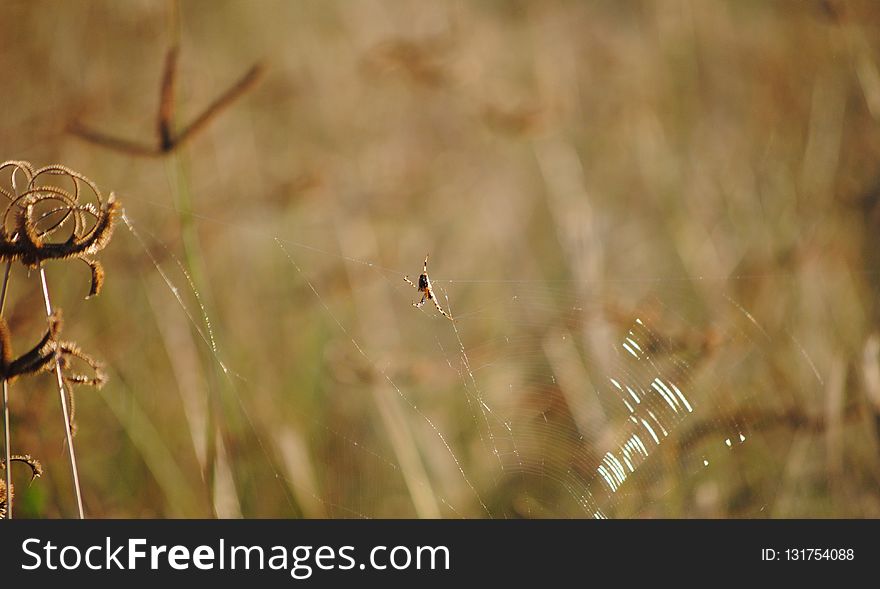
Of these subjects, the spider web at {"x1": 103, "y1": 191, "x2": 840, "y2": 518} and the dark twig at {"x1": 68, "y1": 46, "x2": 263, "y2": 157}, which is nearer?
the dark twig at {"x1": 68, "y1": 46, "x2": 263, "y2": 157}

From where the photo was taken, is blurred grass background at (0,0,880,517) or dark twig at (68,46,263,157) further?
blurred grass background at (0,0,880,517)

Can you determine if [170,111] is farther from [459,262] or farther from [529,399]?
[459,262]

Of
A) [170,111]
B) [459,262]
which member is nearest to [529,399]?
[459,262]

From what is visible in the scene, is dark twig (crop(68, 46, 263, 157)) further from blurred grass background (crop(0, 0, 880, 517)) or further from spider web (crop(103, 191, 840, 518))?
spider web (crop(103, 191, 840, 518))

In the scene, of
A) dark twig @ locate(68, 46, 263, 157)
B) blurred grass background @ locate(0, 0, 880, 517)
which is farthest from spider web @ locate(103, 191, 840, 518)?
dark twig @ locate(68, 46, 263, 157)

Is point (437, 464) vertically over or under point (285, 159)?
under

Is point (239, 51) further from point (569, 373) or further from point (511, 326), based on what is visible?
point (569, 373)

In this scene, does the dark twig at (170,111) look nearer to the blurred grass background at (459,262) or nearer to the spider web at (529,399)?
the blurred grass background at (459,262)
